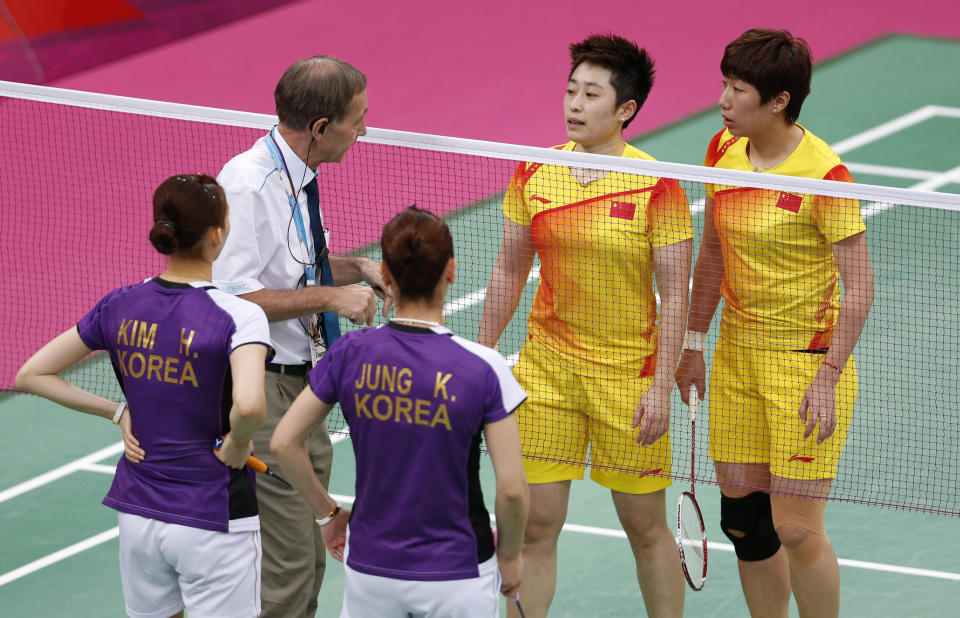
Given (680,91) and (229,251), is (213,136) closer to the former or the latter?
(680,91)

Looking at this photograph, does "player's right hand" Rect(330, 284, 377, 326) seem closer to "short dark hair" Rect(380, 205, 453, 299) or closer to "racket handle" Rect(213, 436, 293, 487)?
"racket handle" Rect(213, 436, 293, 487)

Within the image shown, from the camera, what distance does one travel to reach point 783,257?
5.65 meters

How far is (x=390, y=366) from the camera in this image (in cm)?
436

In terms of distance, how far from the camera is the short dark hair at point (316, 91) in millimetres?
5469

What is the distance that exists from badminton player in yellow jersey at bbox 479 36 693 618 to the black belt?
77cm

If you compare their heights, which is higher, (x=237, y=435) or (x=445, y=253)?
(x=445, y=253)

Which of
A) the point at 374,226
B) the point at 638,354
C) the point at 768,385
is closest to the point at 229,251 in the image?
the point at 638,354

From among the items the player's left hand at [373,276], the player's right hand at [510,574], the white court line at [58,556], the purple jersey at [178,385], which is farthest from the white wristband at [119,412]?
the white court line at [58,556]

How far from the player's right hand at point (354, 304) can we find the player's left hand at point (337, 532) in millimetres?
851

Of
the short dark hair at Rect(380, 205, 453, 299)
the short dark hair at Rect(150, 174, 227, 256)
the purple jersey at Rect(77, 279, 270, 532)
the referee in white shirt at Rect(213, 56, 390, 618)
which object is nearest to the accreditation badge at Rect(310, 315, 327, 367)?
the referee in white shirt at Rect(213, 56, 390, 618)

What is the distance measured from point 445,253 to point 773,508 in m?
2.17

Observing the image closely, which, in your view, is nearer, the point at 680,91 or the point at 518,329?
the point at 518,329

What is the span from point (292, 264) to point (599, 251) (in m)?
1.21

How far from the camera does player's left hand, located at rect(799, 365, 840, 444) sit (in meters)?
5.61
